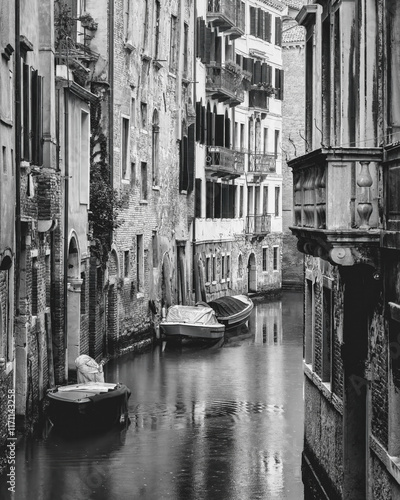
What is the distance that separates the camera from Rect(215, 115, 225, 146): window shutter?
1823 inches

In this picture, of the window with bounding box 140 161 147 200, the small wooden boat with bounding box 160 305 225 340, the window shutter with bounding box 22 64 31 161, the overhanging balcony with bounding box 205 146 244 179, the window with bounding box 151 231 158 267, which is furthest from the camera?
the overhanging balcony with bounding box 205 146 244 179

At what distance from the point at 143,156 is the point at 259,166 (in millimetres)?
18678

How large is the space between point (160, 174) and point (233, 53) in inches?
559

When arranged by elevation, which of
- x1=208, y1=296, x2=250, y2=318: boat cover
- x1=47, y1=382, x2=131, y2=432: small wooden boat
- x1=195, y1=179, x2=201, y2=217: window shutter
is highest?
x1=195, y1=179, x2=201, y2=217: window shutter

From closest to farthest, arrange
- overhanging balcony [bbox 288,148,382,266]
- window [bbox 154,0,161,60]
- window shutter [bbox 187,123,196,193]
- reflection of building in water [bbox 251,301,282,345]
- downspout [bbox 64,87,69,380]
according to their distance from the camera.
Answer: overhanging balcony [bbox 288,148,382,266] < downspout [bbox 64,87,69,380] < window [bbox 154,0,161,60] < reflection of building in water [bbox 251,301,282,345] < window shutter [bbox 187,123,196,193]

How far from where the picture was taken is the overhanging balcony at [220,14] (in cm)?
4462

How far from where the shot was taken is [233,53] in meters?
49.5

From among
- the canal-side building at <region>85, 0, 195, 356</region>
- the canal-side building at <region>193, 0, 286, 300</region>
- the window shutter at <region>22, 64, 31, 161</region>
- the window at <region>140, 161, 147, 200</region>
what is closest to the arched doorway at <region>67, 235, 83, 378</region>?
the canal-side building at <region>85, 0, 195, 356</region>

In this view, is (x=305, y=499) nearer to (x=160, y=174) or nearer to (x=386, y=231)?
(x=386, y=231)

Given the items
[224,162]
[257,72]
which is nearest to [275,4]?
[257,72]

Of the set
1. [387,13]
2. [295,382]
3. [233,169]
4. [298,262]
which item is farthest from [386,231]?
[298,262]

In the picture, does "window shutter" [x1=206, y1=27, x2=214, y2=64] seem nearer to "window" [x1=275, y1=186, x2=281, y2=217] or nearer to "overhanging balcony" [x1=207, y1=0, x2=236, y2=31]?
"overhanging balcony" [x1=207, y1=0, x2=236, y2=31]

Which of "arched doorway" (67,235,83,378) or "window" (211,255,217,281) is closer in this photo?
"arched doorway" (67,235,83,378)

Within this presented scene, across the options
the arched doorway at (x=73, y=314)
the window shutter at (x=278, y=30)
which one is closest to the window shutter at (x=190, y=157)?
the window shutter at (x=278, y=30)
